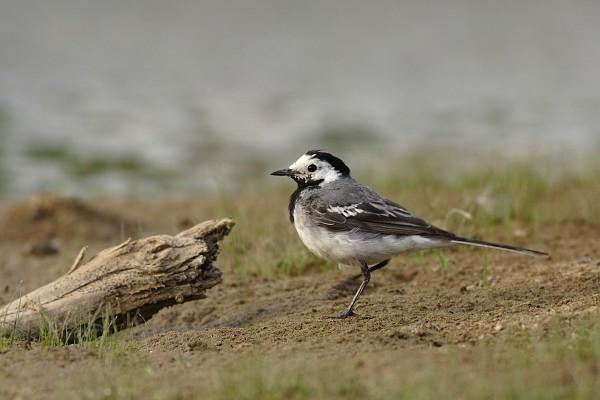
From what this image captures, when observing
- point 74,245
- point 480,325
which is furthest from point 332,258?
point 74,245

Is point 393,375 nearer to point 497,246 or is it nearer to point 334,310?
point 497,246

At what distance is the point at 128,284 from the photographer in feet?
19.6

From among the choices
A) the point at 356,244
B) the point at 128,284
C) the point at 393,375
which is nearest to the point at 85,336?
the point at 128,284

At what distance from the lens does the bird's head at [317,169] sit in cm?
689

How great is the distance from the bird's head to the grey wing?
17.9 inches

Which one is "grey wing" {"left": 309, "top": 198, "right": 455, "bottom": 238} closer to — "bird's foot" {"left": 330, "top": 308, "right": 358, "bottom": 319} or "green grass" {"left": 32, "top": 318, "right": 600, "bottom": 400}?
"bird's foot" {"left": 330, "top": 308, "right": 358, "bottom": 319}

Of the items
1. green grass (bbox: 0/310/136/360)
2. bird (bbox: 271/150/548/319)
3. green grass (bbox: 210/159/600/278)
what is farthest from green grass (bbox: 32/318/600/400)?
green grass (bbox: 210/159/600/278)

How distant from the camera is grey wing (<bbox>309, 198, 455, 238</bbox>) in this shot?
614cm

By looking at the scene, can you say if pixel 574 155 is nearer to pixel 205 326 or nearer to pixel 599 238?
pixel 599 238

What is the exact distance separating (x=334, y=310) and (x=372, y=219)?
29.6 inches

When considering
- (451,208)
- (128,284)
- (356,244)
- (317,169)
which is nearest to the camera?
(128,284)

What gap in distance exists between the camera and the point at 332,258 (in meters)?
6.43

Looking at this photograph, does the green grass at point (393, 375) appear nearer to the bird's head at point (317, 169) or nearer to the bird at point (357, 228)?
the bird at point (357, 228)

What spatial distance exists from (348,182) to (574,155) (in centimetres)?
579
